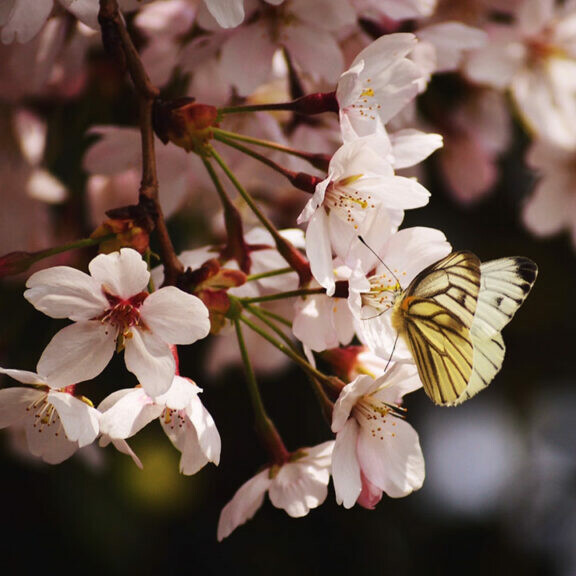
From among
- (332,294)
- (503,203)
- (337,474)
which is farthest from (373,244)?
(503,203)

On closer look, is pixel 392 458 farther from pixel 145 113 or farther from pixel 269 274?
pixel 145 113

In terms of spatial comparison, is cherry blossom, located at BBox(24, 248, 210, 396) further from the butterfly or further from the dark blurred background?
the dark blurred background

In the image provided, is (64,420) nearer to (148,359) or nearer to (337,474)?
(148,359)

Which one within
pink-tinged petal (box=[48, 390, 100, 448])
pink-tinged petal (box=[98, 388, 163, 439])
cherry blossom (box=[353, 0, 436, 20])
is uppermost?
cherry blossom (box=[353, 0, 436, 20])

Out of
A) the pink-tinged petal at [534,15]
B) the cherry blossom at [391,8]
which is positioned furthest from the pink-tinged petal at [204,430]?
the pink-tinged petal at [534,15]

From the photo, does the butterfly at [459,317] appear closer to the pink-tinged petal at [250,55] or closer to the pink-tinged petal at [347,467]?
the pink-tinged petal at [347,467]

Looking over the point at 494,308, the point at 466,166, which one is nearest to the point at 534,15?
the point at 466,166

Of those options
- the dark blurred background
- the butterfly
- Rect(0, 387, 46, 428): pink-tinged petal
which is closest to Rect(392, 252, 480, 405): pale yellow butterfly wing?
Result: the butterfly
